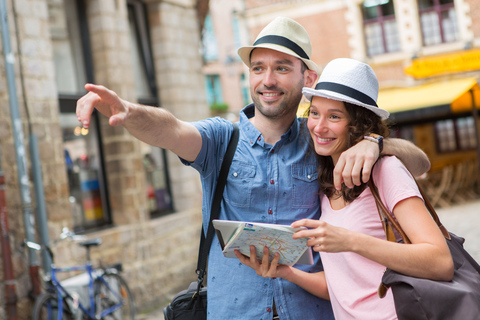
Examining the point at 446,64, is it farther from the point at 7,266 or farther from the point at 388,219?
the point at 388,219

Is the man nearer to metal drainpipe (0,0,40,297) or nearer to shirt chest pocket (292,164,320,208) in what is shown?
shirt chest pocket (292,164,320,208)

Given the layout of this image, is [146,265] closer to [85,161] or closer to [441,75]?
[85,161]

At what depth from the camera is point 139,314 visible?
709cm

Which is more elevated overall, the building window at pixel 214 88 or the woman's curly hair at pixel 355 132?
the building window at pixel 214 88

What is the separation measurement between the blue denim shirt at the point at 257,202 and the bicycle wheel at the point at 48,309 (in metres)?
3.21

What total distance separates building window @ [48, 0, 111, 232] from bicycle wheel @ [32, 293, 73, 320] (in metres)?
1.33

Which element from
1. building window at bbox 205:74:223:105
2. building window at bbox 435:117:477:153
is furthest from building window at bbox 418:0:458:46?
building window at bbox 205:74:223:105

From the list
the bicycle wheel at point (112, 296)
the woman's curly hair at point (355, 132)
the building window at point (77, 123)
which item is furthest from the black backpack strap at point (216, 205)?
the building window at point (77, 123)

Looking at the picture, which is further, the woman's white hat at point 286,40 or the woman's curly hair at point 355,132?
the woman's white hat at point 286,40

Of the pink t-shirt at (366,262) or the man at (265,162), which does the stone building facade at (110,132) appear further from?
the pink t-shirt at (366,262)

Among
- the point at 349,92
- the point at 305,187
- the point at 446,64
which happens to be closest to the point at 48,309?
the point at 305,187

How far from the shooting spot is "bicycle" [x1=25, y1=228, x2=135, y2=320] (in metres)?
5.28

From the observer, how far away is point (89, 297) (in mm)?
5691

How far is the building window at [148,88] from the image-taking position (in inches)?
320
